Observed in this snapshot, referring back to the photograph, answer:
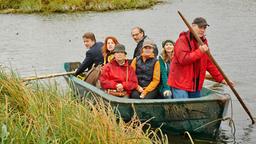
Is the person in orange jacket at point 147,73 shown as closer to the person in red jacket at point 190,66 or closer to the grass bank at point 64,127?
the person in red jacket at point 190,66

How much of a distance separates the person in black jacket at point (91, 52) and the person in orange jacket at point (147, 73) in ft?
4.71

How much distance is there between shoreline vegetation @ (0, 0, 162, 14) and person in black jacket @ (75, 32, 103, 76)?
96.7 ft

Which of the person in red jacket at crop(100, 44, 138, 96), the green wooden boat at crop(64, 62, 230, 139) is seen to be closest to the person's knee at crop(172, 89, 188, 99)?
the green wooden boat at crop(64, 62, 230, 139)

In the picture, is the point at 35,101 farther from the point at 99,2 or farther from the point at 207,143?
the point at 99,2

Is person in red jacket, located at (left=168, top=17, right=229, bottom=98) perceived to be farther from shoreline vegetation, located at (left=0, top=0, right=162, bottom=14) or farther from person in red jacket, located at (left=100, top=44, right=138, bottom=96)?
shoreline vegetation, located at (left=0, top=0, right=162, bottom=14)

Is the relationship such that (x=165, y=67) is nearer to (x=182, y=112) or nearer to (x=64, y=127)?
(x=182, y=112)

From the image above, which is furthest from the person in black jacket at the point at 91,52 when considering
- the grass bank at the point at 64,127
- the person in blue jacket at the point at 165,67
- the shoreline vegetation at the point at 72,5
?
the shoreline vegetation at the point at 72,5

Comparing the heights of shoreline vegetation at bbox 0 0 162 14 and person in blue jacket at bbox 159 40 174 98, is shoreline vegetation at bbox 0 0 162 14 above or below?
above

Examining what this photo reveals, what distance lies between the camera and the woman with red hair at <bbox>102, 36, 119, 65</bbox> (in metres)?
9.96

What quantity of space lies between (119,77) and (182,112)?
55.0 inches

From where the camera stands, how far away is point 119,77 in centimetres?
914

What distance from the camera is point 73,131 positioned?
220 inches

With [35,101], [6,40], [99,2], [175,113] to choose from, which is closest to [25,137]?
[35,101]

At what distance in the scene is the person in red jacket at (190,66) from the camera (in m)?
7.99
